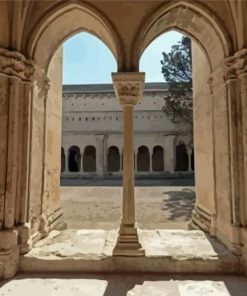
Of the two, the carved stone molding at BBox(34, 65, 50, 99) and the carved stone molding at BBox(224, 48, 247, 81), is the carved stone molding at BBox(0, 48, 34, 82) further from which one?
the carved stone molding at BBox(224, 48, 247, 81)

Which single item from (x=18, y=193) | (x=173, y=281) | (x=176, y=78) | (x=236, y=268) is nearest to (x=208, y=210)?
(x=236, y=268)

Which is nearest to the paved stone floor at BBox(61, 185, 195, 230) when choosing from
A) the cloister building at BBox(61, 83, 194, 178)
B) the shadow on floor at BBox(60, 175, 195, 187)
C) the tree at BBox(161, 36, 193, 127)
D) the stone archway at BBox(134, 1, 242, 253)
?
the stone archway at BBox(134, 1, 242, 253)

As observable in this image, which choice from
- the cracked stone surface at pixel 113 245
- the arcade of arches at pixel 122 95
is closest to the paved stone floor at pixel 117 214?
the cracked stone surface at pixel 113 245

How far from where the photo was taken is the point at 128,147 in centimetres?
351

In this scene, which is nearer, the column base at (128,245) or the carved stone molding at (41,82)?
the column base at (128,245)

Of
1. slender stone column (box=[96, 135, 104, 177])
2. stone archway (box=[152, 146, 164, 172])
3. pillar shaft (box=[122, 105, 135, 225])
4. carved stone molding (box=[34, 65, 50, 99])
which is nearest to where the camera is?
pillar shaft (box=[122, 105, 135, 225])

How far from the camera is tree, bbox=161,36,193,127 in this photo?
16.8 m

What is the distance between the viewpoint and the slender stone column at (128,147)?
3.37m

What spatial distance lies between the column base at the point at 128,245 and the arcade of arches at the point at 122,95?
0.04ft

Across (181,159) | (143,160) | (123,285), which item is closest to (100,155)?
(143,160)

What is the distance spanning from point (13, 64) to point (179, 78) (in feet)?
50.2

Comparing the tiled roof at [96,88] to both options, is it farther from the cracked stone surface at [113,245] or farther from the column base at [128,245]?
the column base at [128,245]

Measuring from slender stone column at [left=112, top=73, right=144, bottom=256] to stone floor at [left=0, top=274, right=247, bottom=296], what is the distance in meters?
0.45

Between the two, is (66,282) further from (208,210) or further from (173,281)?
(208,210)
